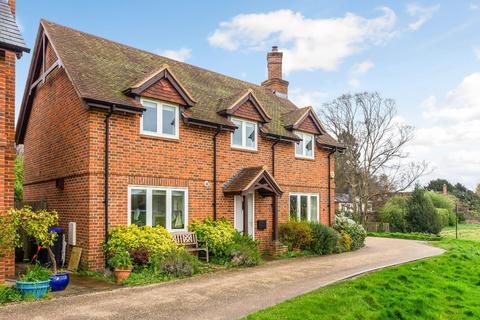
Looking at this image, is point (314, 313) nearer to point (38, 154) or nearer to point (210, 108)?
point (210, 108)

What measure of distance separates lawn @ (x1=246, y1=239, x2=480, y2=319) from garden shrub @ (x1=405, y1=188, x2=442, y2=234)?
17894 millimetres

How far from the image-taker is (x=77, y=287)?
1055 cm

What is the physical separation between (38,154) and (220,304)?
37.5 feet

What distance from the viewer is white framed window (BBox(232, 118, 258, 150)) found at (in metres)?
17.5

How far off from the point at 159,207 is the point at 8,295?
5.95m

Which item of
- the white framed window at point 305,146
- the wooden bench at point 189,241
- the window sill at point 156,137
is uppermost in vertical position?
the white framed window at point 305,146

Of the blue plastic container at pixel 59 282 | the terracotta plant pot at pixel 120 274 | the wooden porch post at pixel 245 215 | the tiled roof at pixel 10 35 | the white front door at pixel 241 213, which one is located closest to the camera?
the blue plastic container at pixel 59 282

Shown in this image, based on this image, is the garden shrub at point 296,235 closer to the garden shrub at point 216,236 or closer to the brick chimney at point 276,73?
the garden shrub at point 216,236

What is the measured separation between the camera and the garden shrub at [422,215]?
31172 mm

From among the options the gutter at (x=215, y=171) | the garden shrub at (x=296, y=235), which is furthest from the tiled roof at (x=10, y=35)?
the garden shrub at (x=296, y=235)

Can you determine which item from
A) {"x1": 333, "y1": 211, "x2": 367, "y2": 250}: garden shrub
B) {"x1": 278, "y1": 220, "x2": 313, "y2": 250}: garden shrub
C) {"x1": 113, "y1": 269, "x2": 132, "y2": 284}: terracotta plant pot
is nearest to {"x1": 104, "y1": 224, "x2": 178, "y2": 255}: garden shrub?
{"x1": 113, "y1": 269, "x2": 132, "y2": 284}: terracotta plant pot

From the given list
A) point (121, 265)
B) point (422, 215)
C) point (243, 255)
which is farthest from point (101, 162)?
point (422, 215)

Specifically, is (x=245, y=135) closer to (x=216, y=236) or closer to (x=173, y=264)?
(x=216, y=236)

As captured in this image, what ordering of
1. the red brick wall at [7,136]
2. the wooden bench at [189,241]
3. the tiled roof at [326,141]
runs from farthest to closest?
the tiled roof at [326,141], the wooden bench at [189,241], the red brick wall at [7,136]
